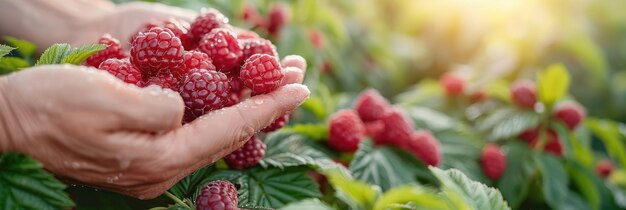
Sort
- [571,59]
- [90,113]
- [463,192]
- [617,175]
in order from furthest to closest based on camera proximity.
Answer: [571,59], [617,175], [463,192], [90,113]

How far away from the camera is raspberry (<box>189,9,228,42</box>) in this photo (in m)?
1.13

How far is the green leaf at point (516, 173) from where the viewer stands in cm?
161

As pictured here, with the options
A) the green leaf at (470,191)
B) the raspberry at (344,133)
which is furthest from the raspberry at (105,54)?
the green leaf at (470,191)

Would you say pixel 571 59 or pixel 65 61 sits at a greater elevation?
pixel 65 61

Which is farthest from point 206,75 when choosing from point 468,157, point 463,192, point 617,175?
point 617,175

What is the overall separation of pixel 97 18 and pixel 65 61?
0.69 meters

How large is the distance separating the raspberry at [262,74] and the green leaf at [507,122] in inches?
35.1

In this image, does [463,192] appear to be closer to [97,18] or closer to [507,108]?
[507,108]

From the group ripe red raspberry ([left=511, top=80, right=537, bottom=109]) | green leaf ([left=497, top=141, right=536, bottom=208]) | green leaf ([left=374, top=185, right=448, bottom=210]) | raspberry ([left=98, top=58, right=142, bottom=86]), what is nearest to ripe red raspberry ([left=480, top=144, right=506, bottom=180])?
green leaf ([left=497, top=141, right=536, bottom=208])

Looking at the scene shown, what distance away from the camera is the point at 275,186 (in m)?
1.07

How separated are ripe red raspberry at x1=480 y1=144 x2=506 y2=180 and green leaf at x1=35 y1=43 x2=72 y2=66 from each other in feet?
3.59

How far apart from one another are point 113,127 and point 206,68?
26cm

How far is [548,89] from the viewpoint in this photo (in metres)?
1.71

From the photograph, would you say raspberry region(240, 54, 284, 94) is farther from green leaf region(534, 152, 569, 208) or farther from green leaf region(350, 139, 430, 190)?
green leaf region(534, 152, 569, 208)
